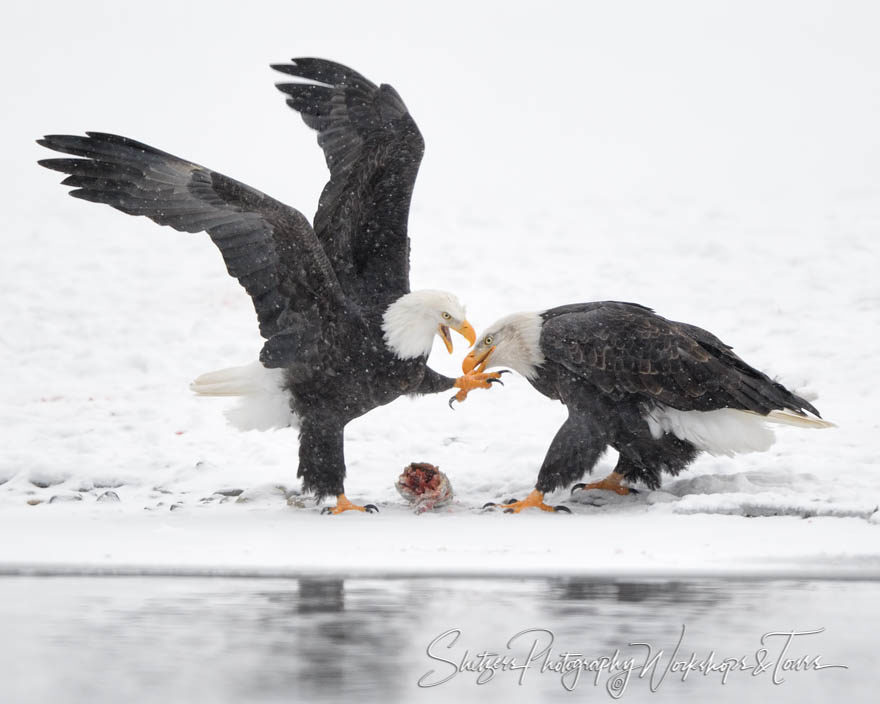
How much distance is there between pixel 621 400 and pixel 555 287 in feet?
15.7

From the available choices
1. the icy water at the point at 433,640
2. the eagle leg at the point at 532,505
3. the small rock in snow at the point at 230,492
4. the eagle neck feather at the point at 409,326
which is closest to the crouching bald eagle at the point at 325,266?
the eagle neck feather at the point at 409,326

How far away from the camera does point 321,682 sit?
2.48 metres

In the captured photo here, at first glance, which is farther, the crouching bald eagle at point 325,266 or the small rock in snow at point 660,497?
the small rock in snow at point 660,497

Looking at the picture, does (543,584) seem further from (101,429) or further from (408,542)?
(101,429)

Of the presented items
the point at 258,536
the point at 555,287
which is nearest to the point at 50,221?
the point at 555,287

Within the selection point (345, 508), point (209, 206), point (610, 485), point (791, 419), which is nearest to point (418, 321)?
point (345, 508)

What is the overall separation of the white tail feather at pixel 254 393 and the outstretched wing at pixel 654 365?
4.37 feet

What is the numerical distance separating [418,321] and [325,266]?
1.77 feet

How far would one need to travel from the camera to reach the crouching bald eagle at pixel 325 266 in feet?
16.7

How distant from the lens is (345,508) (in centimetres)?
547

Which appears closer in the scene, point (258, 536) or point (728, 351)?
point (258, 536)

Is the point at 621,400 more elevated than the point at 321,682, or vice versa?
the point at 621,400

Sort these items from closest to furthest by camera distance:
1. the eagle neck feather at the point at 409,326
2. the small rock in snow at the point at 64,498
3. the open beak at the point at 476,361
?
the eagle neck feather at the point at 409,326, the small rock in snow at the point at 64,498, the open beak at the point at 476,361

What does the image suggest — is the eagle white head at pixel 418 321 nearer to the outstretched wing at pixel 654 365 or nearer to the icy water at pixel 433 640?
the outstretched wing at pixel 654 365
